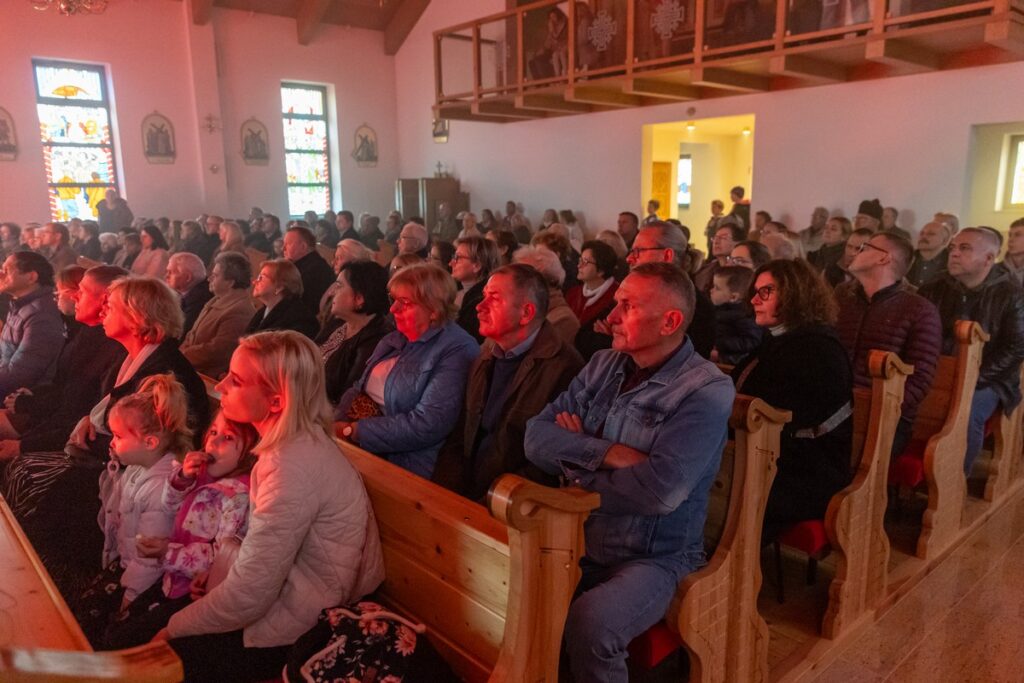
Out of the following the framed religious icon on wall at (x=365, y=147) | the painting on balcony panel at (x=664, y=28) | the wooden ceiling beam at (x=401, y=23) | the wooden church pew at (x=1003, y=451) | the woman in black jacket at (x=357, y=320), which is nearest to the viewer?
the woman in black jacket at (x=357, y=320)

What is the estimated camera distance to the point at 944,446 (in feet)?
11.0

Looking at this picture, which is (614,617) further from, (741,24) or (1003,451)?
(741,24)

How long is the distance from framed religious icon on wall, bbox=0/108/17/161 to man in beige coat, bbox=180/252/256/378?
10.3m

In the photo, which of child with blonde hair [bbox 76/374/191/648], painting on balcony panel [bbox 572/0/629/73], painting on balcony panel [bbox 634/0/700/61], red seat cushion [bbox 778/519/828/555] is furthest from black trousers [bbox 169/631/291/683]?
painting on balcony panel [bbox 572/0/629/73]

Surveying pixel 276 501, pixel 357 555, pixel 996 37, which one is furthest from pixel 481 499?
pixel 996 37

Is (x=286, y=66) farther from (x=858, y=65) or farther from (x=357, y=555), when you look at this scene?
(x=357, y=555)

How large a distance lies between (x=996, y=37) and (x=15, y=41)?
13.9 meters

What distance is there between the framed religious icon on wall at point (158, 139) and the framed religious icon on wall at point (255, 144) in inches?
53.8

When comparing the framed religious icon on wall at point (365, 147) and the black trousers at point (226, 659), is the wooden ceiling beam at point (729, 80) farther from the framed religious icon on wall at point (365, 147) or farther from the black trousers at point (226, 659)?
the framed religious icon on wall at point (365, 147)

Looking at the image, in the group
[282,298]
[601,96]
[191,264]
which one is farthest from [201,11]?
[282,298]

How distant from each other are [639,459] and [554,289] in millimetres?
2113

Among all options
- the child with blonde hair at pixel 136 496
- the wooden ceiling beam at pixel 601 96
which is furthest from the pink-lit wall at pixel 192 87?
the child with blonde hair at pixel 136 496

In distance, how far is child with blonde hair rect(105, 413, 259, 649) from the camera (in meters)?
2.07

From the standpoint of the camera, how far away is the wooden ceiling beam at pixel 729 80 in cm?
850
